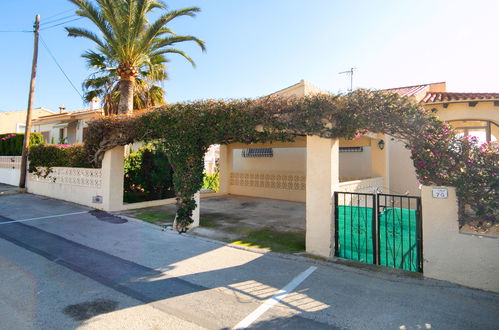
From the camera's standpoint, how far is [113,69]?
12023 mm

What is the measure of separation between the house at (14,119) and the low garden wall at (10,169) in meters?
13.0

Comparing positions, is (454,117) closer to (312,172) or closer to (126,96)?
(312,172)

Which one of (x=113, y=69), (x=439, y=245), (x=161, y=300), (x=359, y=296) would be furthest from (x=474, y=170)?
(x=113, y=69)

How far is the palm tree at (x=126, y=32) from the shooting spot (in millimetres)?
10992

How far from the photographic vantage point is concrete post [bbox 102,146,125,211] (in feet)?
33.1

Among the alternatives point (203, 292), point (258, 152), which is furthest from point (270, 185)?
point (203, 292)

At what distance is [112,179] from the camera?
10.1m

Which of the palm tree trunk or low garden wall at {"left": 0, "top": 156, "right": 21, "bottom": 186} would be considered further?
low garden wall at {"left": 0, "top": 156, "right": 21, "bottom": 186}

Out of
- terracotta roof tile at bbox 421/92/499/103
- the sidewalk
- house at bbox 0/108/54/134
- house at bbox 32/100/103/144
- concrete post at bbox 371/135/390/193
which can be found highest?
house at bbox 0/108/54/134

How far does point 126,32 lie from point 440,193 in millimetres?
11586

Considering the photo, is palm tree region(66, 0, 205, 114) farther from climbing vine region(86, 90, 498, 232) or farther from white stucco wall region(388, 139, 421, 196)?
white stucco wall region(388, 139, 421, 196)

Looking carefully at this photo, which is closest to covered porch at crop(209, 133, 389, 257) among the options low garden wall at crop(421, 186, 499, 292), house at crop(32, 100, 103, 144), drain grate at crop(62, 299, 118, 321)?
low garden wall at crop(421, 186, 499, 292)

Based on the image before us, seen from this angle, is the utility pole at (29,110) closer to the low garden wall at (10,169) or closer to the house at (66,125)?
the low garden wall at (10,169)

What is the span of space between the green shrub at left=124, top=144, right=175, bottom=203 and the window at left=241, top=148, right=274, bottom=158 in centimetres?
527
